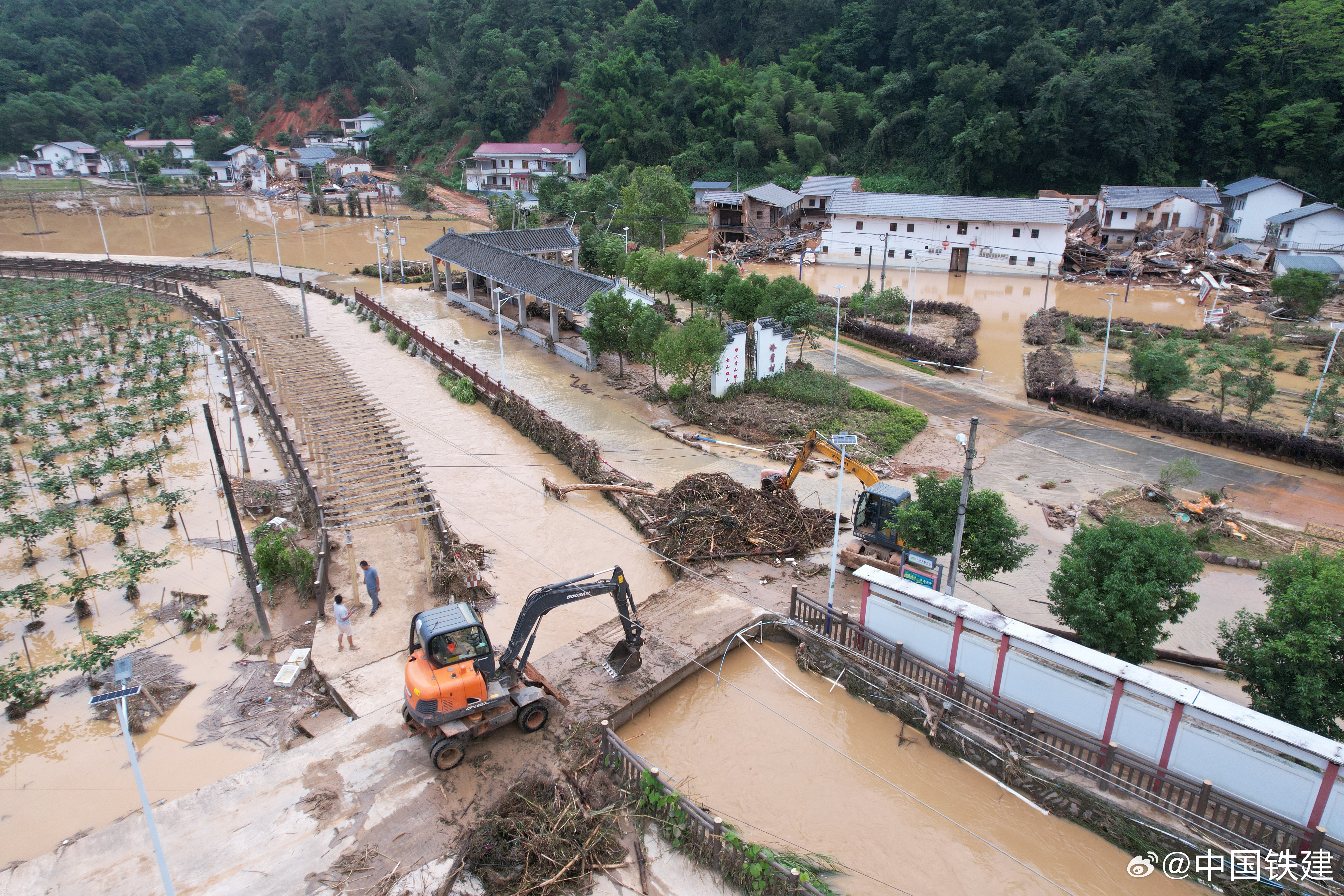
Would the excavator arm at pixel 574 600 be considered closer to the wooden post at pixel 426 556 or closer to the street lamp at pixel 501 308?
the wooden post at pixel 426 556

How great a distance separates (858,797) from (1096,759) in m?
3.41

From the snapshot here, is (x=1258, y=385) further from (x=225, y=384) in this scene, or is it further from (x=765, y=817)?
(x=225, y=384)

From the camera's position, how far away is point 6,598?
45.9 ft

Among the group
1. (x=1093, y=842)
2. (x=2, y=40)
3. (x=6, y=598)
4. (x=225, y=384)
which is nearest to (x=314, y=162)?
(x=2, y=40)

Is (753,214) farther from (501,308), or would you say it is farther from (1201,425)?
(1201,425)

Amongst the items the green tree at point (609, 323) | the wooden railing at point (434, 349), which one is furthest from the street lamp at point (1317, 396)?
the wooden railing at point (434, 349)

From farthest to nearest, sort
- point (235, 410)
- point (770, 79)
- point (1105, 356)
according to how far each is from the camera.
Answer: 1. point (770, 79)
2. point (1105, 356)
3. point (235, 410)

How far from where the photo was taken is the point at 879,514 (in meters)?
16.5

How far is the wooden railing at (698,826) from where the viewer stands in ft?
30.1

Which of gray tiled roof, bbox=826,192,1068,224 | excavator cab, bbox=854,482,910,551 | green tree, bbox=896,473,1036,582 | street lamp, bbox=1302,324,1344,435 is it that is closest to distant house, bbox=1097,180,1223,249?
gray tiled roof, bbox=826,192,1068,224

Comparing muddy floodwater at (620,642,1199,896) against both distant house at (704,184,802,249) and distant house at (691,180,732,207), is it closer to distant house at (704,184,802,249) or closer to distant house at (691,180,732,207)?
distant house at (704,184,802,249)

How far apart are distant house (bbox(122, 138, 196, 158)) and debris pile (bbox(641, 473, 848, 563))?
322ft

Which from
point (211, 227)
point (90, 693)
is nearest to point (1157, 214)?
point (90, 693)

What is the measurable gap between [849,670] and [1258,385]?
64.2 ft
